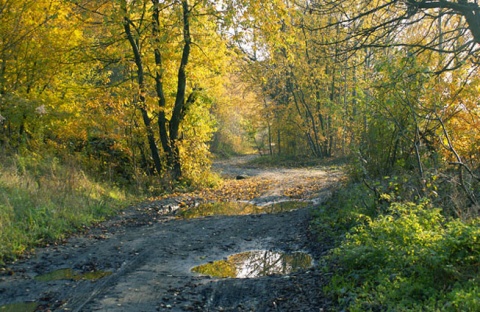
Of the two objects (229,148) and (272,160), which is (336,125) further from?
(229,148)

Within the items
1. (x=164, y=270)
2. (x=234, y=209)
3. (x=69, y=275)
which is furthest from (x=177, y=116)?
(x=69, y=275)

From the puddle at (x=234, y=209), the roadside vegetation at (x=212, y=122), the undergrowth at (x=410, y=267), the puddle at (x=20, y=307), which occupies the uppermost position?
the roadside vegetation at (x=212, y=122)

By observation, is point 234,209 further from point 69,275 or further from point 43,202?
point 69,275

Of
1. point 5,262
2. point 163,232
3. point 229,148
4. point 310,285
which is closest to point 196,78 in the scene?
point 163,232

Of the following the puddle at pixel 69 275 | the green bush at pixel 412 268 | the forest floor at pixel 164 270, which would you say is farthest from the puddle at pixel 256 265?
the puddle at pixel 69 275

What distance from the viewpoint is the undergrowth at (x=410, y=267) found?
4668 mm

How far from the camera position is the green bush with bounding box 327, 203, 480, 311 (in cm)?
465

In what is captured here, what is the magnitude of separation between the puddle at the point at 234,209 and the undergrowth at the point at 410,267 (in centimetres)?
617

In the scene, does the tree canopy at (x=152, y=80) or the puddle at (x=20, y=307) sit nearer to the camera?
the puddle at (x=20, y=307)

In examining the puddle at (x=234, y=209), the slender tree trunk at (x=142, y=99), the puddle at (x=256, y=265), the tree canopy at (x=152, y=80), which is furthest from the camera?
the slender tree trunk at (x=142, y=99)

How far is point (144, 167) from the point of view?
1761 centimetres

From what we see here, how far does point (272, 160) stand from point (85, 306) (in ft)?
96.1

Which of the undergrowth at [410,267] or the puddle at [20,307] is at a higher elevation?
the undergrowth at [410,267]

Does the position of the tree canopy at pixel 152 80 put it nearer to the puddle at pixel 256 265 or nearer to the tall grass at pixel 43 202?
the tall grass at pixel 43 202
